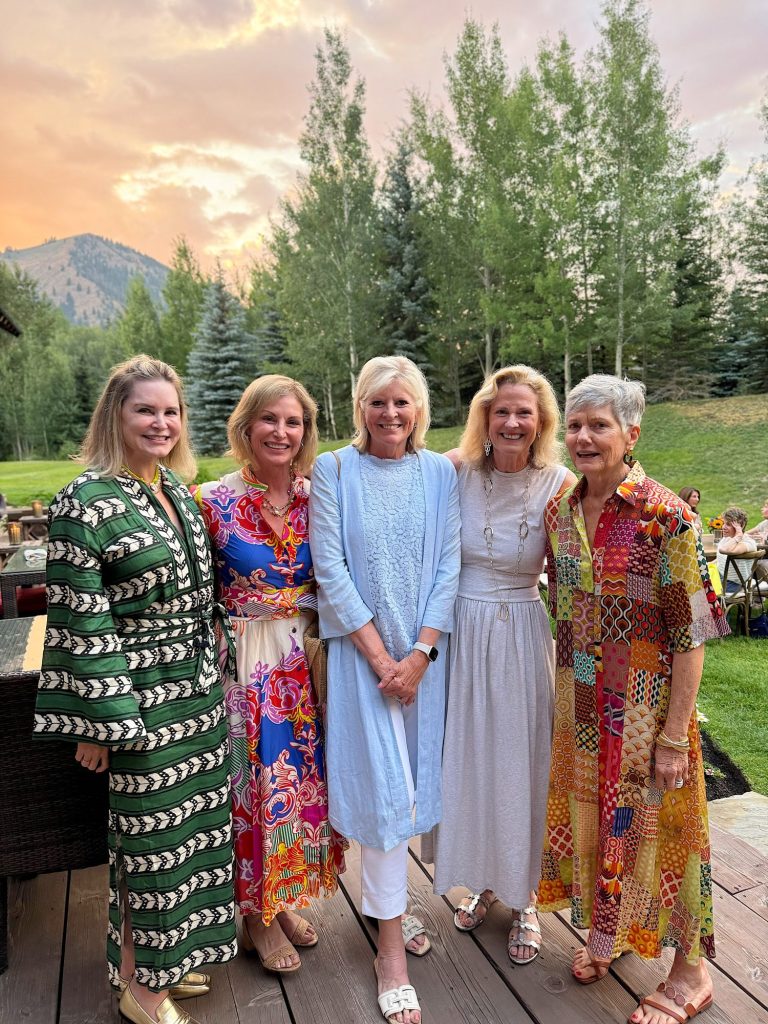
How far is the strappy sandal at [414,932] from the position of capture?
6.31 ft

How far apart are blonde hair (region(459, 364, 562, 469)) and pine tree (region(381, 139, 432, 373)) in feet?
48.4

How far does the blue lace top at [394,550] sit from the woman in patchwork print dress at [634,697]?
1.30ft

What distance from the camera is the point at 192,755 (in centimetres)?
163

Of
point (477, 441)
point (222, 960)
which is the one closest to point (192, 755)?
point (222, 960)

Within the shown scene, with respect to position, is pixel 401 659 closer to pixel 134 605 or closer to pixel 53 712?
pixel 134 605

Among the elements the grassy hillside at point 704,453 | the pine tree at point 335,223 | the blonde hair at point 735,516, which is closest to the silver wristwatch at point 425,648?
the blonde hair at point 735,516

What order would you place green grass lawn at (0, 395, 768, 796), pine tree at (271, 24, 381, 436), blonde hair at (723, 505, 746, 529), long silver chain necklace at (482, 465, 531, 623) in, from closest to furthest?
long silver chain necklace at (482, 465, 531, 623) < green grass lawn at (0, 395, 768, 796) < blonde hair at (723, 505, 746, 529) < pine tree at (271, 24, 381, 436)

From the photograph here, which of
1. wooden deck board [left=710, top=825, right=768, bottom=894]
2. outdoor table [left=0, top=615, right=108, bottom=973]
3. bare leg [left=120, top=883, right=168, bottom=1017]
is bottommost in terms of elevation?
wooden deck board [left=710, top=825, right=768, bottom=894]

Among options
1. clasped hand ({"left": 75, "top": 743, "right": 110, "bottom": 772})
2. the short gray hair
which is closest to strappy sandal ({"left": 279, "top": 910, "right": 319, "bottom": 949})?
clasped hand ({"left": 75, "top": 743, "right": 110, "bottom": 772})

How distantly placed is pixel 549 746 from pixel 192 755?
999mm

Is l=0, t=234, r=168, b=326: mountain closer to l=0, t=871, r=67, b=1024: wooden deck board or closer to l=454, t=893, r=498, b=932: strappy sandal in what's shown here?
l=0, t=871, r=67, b=1024: wooden deck board

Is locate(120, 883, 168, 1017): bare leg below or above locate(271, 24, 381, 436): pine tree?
below

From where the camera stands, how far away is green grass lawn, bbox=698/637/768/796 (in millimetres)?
3502

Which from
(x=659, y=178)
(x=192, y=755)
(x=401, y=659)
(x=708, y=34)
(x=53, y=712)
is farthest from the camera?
(x=659, y=178)
